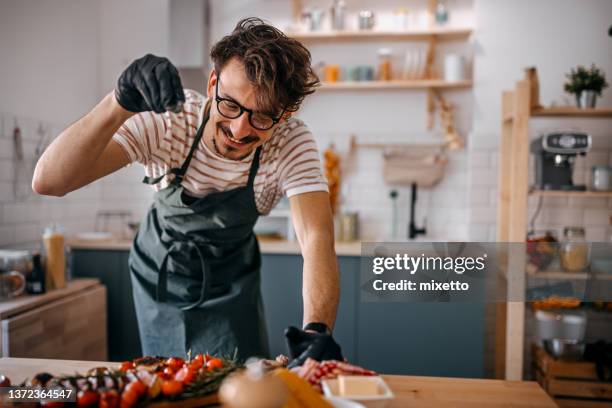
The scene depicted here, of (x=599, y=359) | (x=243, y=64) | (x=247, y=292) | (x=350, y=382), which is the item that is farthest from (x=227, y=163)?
(x=599, y=359)

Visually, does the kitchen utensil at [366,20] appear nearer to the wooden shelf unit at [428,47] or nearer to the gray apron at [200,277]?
the wooden shelf unit at [428,47]

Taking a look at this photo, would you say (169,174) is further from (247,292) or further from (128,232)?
(128,232)

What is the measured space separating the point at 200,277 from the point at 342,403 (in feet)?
3.23

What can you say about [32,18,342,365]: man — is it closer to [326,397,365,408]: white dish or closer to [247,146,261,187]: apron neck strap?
[247,146,261,187]: apron neck strap

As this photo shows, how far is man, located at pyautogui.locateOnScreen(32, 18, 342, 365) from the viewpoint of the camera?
1.28 meters

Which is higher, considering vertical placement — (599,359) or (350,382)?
(350,382)

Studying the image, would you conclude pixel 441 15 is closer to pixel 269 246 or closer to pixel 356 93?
pixel 356 93

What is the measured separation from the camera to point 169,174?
63.8 inches

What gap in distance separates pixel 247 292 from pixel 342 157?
6.62 ft

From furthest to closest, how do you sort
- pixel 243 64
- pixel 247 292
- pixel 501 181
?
pixel 501 181
pixel 247 292
pixel 243 64

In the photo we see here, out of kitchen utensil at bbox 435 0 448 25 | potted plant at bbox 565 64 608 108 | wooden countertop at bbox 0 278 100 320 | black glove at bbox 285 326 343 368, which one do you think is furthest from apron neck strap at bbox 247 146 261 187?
kitchen utensil at bbox 435 0 448 25

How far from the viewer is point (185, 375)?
3.10 ft

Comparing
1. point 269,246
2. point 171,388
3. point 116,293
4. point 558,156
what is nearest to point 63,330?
point 116,293

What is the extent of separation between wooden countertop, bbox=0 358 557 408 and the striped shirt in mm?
565
